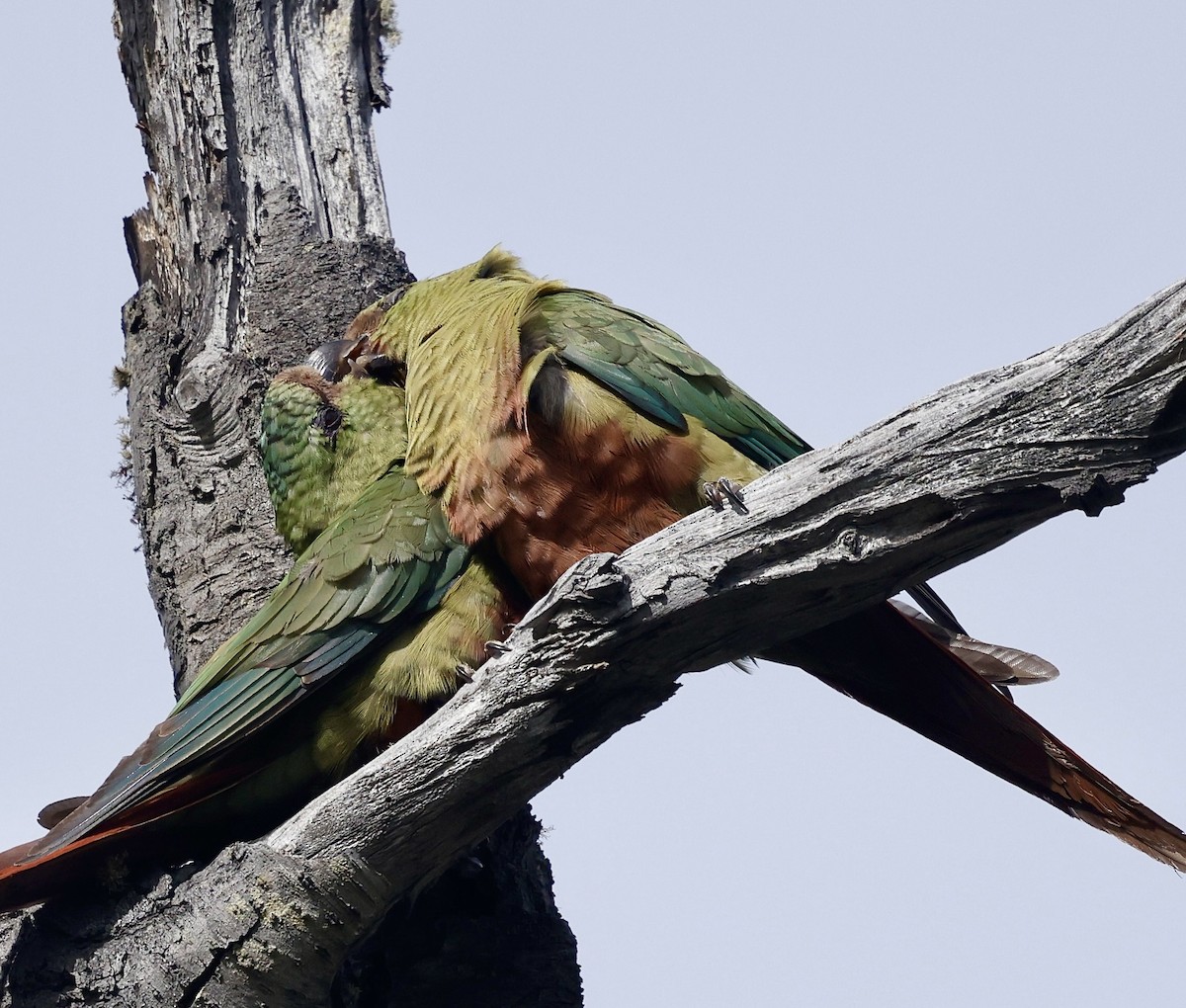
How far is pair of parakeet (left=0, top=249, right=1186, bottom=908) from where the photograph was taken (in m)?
3.70

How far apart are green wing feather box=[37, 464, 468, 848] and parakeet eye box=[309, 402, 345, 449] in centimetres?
47

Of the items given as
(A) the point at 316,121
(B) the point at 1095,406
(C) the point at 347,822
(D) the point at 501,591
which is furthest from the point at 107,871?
(A) the point at 316,121

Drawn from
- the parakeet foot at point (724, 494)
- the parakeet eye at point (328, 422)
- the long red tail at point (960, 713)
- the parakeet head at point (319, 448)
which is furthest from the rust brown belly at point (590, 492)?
the parakeet eye at point (328, 422)

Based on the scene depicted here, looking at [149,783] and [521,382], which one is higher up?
[521,382]

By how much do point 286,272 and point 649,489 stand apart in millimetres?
2031

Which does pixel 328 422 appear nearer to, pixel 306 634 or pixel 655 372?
pixel 306 634

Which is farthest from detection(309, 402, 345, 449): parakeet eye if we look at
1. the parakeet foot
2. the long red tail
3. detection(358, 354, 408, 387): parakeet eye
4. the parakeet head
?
the long red tail

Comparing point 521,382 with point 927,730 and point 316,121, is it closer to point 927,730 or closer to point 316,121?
point 927,730

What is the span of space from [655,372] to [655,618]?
112 cm

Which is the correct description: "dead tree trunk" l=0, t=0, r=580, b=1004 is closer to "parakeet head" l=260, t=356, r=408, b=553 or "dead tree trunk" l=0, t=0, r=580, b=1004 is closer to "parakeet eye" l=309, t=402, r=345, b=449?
"parakeet head" l=260, t=356, r=408, b=553

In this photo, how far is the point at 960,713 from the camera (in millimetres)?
3752

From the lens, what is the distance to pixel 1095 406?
2879 mm

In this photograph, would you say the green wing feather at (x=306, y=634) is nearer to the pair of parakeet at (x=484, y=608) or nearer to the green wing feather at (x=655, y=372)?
the pair of parakeet at (x=484, y=608)

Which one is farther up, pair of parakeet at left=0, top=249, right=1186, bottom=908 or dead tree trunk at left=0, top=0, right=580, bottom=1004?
dead tree trunk at left=0, top=0, right=580, bottom=1004
